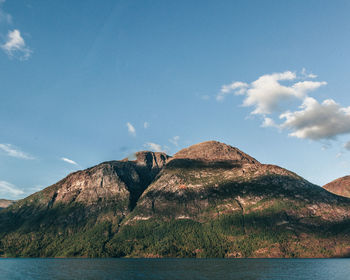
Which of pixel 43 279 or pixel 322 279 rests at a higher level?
pixel 43 279

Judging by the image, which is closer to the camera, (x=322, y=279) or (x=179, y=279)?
(x=179, y=279)

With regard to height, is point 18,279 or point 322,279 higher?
point 18,279

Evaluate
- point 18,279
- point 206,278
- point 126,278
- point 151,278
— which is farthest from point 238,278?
point 18,279

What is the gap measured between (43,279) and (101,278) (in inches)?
1125

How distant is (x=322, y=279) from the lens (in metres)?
148

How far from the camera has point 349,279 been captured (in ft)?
483

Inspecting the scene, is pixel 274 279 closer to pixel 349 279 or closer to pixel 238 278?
pixel 238 278

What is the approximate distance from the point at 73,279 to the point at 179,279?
173ft

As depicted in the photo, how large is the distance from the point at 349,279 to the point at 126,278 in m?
109

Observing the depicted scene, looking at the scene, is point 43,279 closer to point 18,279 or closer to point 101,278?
point 18,279

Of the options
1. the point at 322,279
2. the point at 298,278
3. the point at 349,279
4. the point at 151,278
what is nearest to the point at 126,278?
the point at 151,278

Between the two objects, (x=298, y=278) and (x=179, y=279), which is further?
(x=298, y=278)

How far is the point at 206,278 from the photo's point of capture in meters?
143

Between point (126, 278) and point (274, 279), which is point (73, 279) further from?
point (274, 279)
